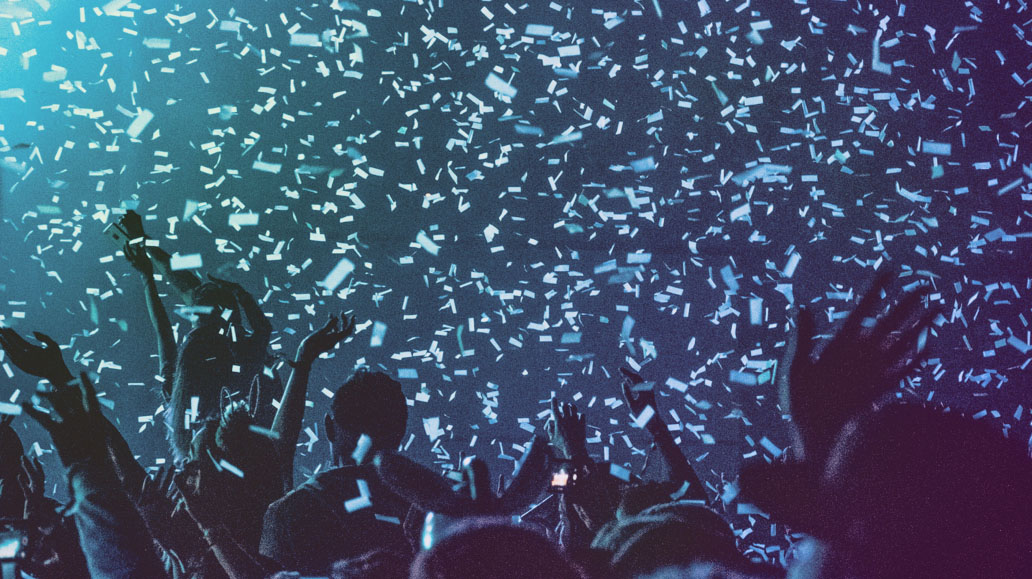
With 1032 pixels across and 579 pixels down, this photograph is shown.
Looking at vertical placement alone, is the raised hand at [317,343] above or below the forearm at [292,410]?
above

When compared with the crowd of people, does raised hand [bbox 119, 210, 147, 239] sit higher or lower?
higher

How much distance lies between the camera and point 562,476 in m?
1.75

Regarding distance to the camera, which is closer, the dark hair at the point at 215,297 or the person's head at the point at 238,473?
the person's head at the point at 238,473

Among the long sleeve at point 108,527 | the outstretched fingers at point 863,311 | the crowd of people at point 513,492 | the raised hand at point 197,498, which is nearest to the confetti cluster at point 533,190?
the crowd of people at point 513,492

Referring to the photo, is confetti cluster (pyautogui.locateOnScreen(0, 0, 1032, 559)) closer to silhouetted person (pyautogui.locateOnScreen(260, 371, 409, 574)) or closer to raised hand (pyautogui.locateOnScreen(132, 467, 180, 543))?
silhouetted person (pyautogui.locateOnScreen(260, 371, 409, 574))

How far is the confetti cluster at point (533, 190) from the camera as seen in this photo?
3.98m

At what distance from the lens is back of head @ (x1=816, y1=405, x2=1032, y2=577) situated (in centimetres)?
69

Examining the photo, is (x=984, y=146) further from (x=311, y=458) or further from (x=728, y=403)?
(x=311, y=458)

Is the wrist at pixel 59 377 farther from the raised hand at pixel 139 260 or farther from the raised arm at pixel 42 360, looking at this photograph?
the raised hand at pixel 139 260

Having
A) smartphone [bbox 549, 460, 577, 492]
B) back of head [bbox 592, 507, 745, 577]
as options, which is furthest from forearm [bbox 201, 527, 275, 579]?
back of head [bbox 592, 507, 745, 577]

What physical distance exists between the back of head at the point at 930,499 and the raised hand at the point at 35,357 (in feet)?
4.71

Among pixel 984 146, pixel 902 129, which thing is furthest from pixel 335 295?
pixel 984 146

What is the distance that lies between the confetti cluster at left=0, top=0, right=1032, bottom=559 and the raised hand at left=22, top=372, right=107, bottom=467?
2468mm

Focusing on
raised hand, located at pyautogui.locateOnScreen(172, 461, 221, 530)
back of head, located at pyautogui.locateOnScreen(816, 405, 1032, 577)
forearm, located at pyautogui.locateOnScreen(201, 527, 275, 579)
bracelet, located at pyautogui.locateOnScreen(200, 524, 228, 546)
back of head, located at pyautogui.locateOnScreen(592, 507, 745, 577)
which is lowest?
forearm, located at pyautogui.locateOnScreen(201, 527, 275, 579)
